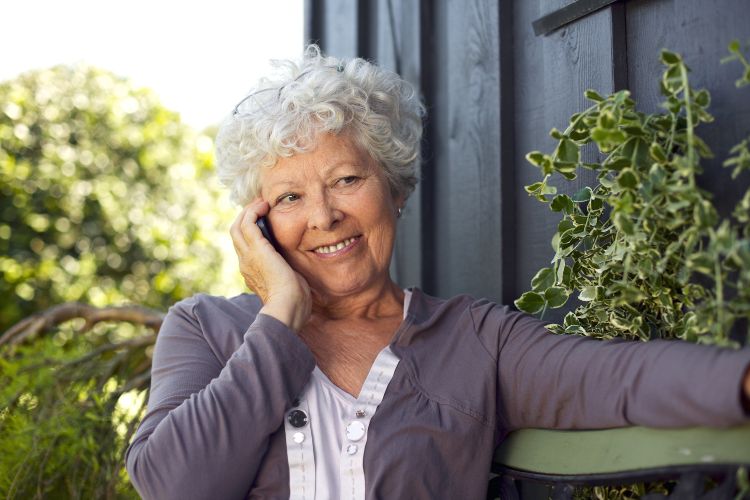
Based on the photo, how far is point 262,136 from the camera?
1.99m

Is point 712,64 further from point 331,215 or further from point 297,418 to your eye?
point 297,418

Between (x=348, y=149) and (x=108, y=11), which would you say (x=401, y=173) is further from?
(x=108, y=11)

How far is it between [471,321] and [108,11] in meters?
5.81

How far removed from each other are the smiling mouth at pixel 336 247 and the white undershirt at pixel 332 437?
1.01ft

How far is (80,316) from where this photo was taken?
2895 millimetres

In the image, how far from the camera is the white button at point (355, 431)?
176cm

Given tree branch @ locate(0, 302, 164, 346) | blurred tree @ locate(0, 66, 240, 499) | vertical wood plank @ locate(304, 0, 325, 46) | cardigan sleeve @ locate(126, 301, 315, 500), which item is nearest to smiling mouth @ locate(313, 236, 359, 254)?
cardigan sleeve @ locate(126, 301, 315, 500)

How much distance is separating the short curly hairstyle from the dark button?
0.61 meters

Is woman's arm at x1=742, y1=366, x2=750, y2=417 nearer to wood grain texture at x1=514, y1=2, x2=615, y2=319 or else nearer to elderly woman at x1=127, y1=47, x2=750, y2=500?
elderly woman at x1=127, y1=47, x2=750, y2=500

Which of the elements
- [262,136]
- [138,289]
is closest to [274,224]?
[262,136]

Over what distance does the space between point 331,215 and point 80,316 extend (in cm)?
134

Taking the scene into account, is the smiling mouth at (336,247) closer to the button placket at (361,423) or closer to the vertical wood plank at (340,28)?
the button placket at (361,423)

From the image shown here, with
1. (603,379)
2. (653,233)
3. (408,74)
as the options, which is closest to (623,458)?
(603,379)

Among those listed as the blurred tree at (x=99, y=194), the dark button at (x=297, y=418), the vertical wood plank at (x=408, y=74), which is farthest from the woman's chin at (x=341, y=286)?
the blurred tree at (x=99, y=194)
